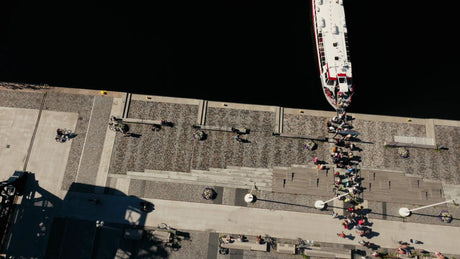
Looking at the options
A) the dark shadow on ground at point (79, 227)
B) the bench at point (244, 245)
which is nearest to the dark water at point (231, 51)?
the dark shadow on ground at point (79, 227)

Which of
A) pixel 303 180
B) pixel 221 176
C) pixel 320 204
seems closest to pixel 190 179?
pixel 221 176

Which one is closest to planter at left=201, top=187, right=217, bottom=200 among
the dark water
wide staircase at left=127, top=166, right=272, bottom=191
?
wide staircase at left=127, top=166, right=272, bottom=191

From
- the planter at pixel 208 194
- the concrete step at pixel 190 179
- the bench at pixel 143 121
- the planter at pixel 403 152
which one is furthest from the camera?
the bench at pixel 143 121

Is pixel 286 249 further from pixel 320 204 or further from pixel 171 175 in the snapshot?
pixel 171 175

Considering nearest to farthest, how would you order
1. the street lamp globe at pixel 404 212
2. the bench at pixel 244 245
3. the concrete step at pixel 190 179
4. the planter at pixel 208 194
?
the bench at pixel 244 245 → the street lamp globe at pixel 404 212 → the planter at pixel 208 194 → the concrete step at pixel 190 179

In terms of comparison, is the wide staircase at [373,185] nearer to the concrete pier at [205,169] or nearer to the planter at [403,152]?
the concrete pier at [205,169]

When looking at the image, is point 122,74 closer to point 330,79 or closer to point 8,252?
point 8,252
